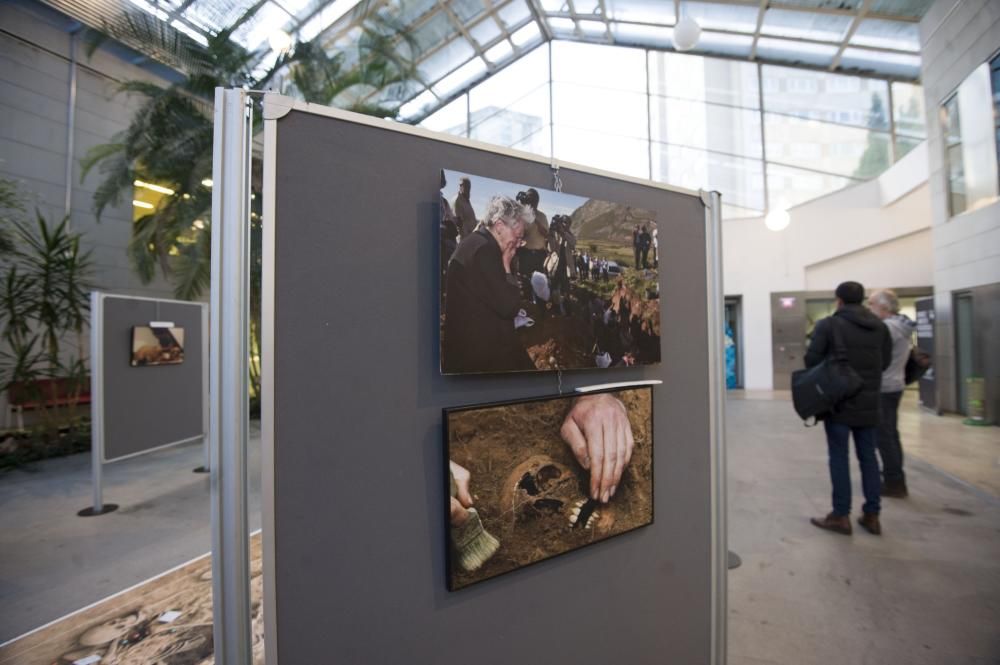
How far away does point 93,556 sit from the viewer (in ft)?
10.9

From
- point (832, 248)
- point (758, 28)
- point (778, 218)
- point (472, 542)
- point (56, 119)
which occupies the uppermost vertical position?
point (758, 28)

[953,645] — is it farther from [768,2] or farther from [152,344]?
[768,2]

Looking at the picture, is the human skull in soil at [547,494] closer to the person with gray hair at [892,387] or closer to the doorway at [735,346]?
the person with gray hair at [892,387]

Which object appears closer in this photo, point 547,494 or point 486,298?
point 486,298

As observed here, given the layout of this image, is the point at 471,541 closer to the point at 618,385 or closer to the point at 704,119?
the point at 618,385

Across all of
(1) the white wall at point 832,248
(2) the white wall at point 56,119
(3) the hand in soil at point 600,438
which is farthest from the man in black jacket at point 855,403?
(2) the white wall at point 56,119

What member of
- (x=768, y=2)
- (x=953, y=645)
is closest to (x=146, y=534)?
(x=953, y=645)

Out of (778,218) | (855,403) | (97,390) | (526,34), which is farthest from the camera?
(526,34)

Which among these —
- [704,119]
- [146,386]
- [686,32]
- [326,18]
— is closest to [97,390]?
[146,386]

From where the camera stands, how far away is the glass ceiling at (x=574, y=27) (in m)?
7.13

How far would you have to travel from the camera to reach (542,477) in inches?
53.3

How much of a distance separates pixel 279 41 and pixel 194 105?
1548 mm

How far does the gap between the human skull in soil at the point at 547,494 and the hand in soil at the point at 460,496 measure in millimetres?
111

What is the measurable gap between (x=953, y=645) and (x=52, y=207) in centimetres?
1134
